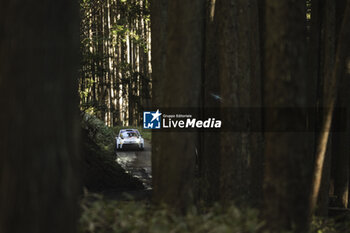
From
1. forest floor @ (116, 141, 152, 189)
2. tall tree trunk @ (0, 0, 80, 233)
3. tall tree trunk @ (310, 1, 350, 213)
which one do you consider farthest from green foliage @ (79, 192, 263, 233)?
forest floor @ (116, 141, 152, 189)

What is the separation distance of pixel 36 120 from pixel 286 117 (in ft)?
9.66

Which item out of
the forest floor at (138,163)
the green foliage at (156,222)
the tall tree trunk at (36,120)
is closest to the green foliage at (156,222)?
the green foliage at (156,222)

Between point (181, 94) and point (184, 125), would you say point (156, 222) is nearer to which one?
point (184, 125)

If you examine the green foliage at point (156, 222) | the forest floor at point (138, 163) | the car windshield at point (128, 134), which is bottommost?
the forest floor at point (138, 163)

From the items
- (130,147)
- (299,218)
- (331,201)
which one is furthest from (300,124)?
(130,147)

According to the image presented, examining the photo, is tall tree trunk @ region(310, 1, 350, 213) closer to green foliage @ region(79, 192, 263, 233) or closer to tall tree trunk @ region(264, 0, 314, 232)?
tall tree trunk @ region(264, 0, 314, 232)

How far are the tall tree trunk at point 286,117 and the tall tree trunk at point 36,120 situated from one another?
261cm

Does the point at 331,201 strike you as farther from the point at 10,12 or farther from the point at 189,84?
the point at 10,12

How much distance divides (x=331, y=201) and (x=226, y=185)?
522 cm

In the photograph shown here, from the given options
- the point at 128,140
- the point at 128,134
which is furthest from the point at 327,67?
the point at 128,134

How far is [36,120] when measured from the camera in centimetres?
444

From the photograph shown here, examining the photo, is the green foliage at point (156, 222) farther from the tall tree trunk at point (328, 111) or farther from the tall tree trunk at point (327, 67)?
the tall tree trunk at point (327, 67)

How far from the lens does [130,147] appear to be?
26.9m

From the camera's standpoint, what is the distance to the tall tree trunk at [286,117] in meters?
5.98
